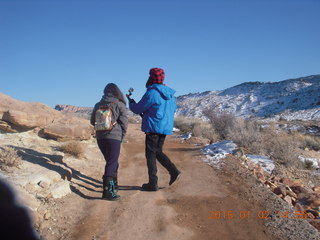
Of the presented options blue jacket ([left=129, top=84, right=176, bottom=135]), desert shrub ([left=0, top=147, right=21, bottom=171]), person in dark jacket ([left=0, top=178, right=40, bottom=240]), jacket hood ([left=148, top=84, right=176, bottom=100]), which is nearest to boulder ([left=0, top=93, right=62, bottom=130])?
desert shrub ([left=0, top=147, right=21, bottom=171])

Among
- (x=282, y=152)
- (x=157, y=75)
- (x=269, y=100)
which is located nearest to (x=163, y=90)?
(x=157, y=75)

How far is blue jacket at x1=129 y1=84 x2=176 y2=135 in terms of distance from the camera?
14.5 ft

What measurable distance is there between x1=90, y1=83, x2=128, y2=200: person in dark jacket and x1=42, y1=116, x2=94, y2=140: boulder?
3324mm

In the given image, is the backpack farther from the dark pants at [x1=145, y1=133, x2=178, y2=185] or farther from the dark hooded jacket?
the dark pants at [x1=145, y1=133, x2=178, y2=185]

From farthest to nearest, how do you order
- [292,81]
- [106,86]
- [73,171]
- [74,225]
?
[292,81]
[73,171]
[106,86]
[74,225]

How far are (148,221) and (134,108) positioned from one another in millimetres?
1798

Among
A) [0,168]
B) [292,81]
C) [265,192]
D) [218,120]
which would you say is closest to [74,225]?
[0,168]

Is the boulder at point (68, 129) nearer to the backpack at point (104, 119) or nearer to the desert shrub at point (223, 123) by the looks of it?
the backpack at point (104, 119)

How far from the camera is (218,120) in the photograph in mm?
12586

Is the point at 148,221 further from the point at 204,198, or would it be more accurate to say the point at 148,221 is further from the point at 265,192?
the point at 265,192

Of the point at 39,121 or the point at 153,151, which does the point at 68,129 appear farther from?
the point at 153,151

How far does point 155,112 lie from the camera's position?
14.6 feet

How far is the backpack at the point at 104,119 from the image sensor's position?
170 inches

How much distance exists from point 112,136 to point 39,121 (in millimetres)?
3824
